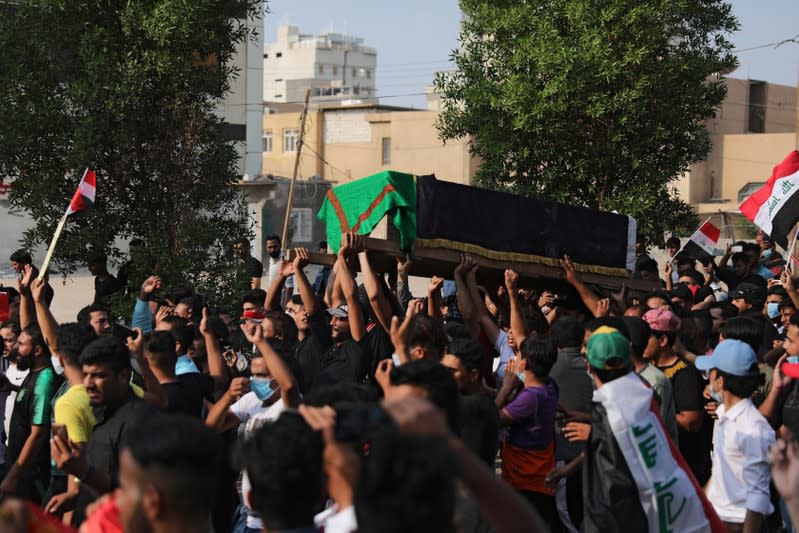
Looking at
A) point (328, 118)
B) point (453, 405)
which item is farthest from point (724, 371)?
point (328, 118)

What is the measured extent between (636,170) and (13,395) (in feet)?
36.3

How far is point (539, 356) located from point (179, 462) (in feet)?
10.8

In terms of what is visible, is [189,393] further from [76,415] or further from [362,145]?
[362,145]

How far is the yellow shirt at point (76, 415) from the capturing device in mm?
5215

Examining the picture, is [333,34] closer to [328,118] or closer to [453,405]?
[328,118]

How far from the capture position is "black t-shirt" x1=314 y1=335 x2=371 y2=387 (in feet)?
23.4

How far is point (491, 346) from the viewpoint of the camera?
8.50 m

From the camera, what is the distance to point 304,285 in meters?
8.09

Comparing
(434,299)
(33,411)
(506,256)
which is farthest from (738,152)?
(33,411)

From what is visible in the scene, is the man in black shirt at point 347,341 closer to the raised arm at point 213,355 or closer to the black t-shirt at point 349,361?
the black t-shirt at point 349,361

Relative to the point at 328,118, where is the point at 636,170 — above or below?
below

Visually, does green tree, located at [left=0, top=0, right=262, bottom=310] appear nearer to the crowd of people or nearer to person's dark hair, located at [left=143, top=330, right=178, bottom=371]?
the crowd of people

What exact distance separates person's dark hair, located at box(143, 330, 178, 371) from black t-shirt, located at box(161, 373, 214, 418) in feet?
0.38

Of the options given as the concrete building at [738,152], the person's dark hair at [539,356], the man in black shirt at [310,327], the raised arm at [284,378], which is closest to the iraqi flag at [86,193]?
the man in black shirt at [310,327]
